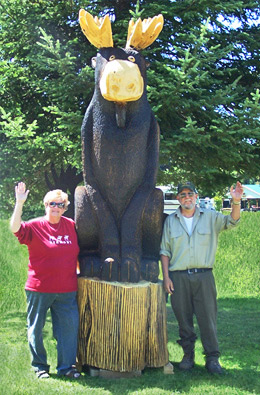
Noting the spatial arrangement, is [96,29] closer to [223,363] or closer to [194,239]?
[194,239]

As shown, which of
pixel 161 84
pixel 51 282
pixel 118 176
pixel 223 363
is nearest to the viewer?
pixel 51 282

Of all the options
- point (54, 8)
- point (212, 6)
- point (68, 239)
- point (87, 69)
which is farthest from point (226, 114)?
point (68, 239)

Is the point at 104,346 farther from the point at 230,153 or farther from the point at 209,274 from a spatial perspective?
the point at 230,153

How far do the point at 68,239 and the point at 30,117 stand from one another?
10.5ft

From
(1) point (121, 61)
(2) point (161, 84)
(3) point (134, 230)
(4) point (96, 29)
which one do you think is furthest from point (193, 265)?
(2) point (161, 84)

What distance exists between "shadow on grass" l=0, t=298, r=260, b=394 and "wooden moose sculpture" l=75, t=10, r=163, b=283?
0.78m

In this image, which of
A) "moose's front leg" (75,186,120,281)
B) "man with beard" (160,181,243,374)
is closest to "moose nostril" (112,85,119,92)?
"moose's front leg" (75,186,120,281)

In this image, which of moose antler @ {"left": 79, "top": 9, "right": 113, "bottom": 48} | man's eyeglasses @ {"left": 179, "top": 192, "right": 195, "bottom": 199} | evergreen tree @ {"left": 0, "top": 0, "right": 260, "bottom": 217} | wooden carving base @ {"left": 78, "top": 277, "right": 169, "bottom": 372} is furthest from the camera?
evergreen tree @ {"left": 0, "top": 0, "right": 260, "bottom": 217}

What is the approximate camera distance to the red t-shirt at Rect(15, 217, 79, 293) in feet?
11.0

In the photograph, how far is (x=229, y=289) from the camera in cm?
841

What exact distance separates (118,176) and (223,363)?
214 centimetres

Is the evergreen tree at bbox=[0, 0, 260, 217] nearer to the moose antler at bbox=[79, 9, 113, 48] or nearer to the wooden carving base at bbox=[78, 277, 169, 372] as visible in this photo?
the moose antler at bbox=[79, 9, 113, 48]

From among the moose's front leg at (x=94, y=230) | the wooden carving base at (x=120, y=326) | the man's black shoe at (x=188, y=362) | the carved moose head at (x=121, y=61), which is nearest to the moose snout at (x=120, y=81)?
the carved moose head at (x=121, y=61)

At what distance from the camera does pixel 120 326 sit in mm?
3428
